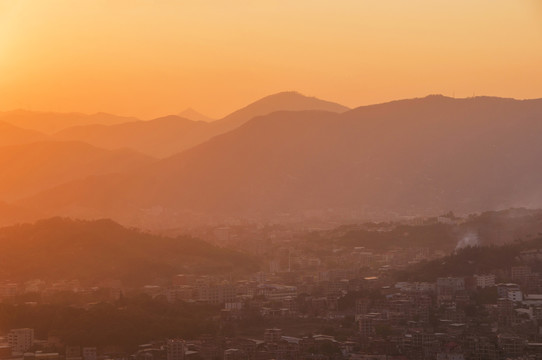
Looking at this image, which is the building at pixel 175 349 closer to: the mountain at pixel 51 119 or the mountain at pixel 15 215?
the mountain at pixel 15 215

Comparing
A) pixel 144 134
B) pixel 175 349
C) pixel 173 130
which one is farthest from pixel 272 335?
pixel 144 134

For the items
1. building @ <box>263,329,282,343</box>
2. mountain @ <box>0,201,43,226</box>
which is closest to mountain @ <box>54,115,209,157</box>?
mountain @ <box>0,201,43,226</box>

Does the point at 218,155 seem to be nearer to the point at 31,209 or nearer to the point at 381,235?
the point at 31,209

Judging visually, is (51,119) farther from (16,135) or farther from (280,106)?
(280,106)

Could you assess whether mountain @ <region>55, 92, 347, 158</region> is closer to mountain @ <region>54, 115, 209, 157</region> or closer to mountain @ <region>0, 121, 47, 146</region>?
mountain @ <region>54, 115, 209, 157</region>

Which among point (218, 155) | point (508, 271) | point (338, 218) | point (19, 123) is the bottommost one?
point (508, 271)

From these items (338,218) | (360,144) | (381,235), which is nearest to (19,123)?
(360,144)
